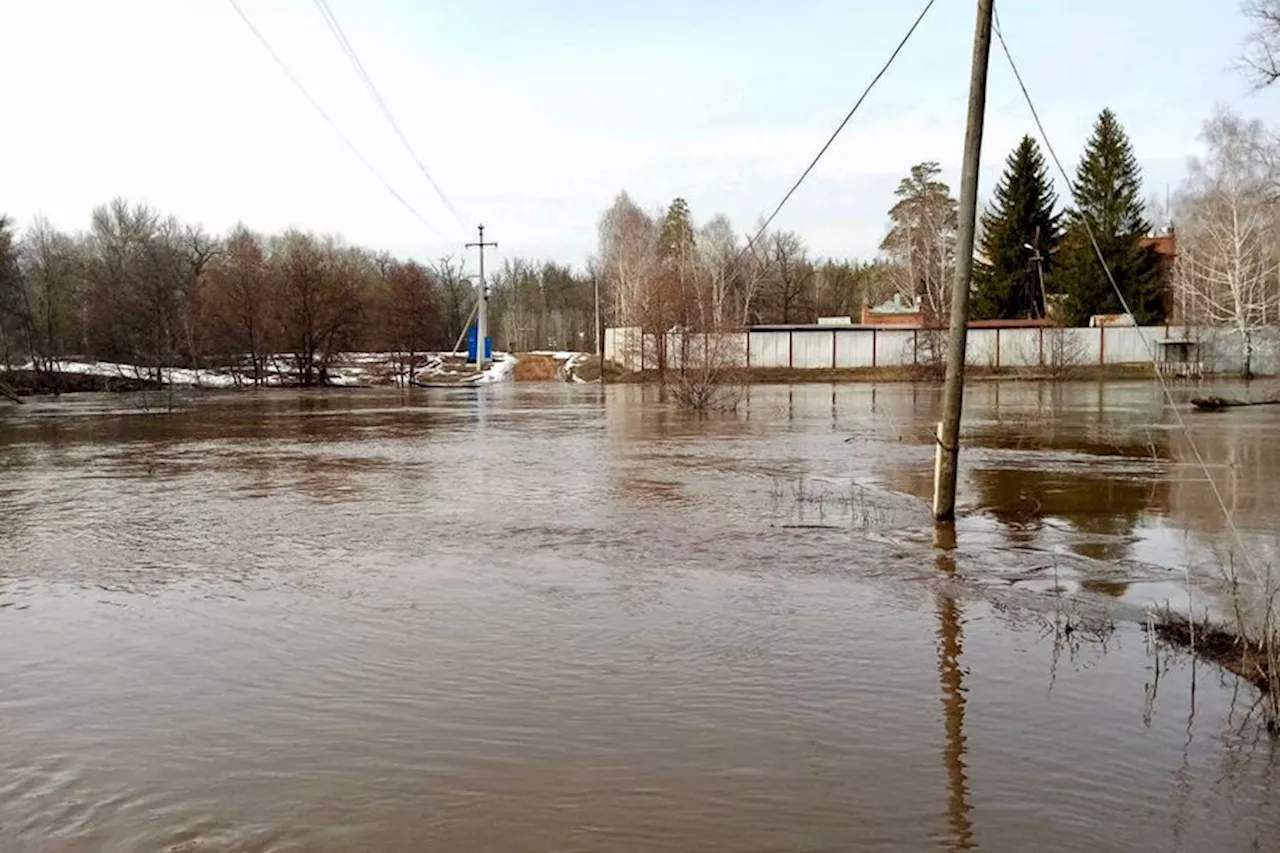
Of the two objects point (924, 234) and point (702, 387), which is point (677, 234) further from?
point (702, 387)

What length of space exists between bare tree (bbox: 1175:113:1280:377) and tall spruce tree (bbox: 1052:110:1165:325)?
23.6ft

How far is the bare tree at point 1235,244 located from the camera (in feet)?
157

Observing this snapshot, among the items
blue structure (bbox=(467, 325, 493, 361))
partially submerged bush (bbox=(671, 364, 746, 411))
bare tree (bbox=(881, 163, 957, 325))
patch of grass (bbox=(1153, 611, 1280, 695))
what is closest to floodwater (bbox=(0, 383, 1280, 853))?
patch of grass (bbox=(1153, 611, 1280, 695))

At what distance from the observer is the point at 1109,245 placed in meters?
61.6

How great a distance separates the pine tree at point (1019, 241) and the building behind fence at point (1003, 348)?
7140mm

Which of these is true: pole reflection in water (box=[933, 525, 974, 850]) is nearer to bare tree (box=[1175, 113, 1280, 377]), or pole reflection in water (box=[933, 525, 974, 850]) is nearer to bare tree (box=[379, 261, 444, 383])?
bare tree (box=[1175, 113, 1280, 377])

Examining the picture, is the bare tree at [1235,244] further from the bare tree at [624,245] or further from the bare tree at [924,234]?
the bare tree at [624,245]

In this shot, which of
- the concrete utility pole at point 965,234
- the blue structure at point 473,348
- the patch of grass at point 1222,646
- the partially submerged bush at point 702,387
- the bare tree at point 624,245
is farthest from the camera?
the blue structure at point 473,348

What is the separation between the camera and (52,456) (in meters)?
22.1

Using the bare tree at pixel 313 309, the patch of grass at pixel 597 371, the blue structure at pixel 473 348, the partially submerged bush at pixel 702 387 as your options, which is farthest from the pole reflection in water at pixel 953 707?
the blue structure at pixel 473 348

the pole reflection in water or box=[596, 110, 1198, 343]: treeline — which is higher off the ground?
box=[596, 110, 1198, 343]: treeline

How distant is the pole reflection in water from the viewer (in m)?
4.46

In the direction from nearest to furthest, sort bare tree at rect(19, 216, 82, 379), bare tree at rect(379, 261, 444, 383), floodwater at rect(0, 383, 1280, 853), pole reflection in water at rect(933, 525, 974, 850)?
pole reflection in water at rect(933, 525, 974, 850) < floodwater at rect(0, 383, 1280, 853) < bare tree at rect(19, 216, 82, 379) < bare tree at rect(379, 261, 444, 383)

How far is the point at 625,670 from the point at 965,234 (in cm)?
659
